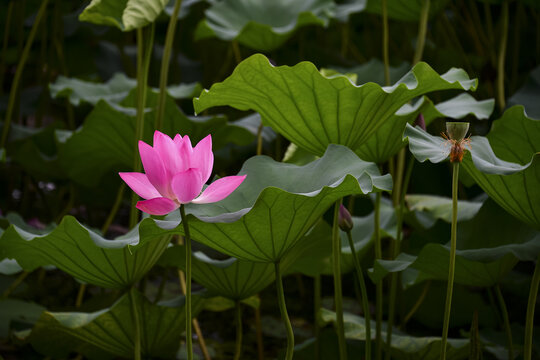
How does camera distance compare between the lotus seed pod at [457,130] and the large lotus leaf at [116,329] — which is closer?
the lotus seed pod at [457,130]

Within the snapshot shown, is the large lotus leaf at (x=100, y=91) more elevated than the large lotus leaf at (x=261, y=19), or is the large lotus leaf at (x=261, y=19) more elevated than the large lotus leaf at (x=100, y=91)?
the large lotus leaf at (x=261, y=19)

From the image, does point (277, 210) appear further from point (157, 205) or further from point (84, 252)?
point (84, 252)

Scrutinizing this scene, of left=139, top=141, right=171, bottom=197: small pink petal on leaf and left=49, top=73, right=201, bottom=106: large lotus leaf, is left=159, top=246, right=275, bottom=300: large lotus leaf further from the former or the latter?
left=49, top=73, right=201, bottom=106: large lotus leaf

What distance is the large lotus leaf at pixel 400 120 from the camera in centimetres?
92

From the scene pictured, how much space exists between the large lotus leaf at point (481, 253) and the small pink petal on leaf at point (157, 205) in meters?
0.38

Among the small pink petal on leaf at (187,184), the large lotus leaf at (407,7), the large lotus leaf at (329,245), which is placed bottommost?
the large lotus leaf at (329,245)

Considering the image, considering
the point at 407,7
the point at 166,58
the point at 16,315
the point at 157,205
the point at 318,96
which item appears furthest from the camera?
the point at 407,7

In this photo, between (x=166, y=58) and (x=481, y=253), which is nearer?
(x=481, y=253)

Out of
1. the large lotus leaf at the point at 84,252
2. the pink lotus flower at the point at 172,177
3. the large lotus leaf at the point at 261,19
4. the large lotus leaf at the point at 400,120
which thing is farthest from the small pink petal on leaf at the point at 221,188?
the large lotus leaf at the point at 261,19

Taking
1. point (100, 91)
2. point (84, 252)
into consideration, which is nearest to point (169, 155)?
point (84, 252)

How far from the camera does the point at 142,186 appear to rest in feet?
1.98

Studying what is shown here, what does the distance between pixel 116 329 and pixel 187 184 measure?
0.50 m

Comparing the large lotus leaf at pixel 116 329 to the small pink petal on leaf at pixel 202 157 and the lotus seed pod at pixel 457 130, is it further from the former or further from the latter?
the lotus seed pod at pixel 457 130

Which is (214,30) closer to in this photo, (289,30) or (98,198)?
(289,30)
